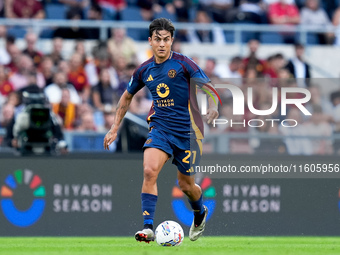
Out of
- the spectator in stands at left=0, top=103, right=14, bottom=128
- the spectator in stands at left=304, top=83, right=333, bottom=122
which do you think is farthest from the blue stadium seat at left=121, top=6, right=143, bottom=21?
the spectator in stands at left=304, top=83, right=333, bottom=122

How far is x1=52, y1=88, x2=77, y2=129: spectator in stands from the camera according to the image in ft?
43.6

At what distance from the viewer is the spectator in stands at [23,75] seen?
14008mm

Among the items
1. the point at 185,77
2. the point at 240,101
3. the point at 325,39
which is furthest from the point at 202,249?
the point at 325,39

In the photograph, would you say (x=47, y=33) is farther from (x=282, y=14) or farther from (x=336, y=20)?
(x=336, y=20)

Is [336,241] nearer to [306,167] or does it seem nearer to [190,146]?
[306,167]

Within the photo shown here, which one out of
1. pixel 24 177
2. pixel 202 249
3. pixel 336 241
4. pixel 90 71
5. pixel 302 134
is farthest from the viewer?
pixel 90 71

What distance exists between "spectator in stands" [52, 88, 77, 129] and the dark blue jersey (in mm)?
4915

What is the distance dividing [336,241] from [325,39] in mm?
7869

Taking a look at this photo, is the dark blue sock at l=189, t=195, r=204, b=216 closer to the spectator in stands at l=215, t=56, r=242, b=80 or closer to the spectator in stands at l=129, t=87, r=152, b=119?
the spectator in stands at l=129, t=87, r=152, b=119

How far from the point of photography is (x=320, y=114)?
40.5 feet

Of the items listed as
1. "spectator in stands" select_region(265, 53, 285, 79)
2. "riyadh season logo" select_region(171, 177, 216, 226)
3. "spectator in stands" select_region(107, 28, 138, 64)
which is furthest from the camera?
"spectator in stands" select_region(265, 53, 285, 79)

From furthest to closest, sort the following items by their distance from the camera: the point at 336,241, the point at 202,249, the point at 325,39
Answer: the point at 325,39 → the point at 336,241 → the point at 202,249

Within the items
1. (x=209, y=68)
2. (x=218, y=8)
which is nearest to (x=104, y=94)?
(x=209, y=68)

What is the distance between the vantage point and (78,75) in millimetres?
14547
